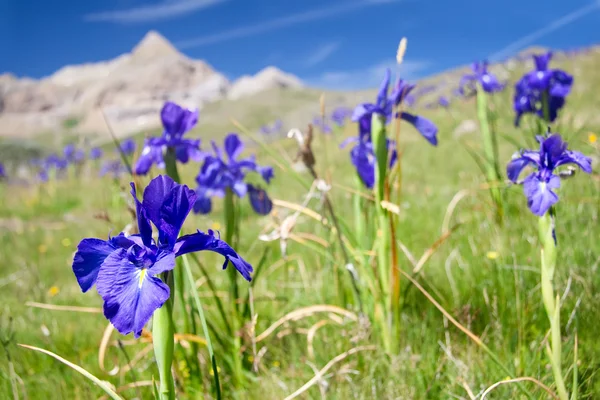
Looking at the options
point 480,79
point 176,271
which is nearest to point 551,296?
point 176,271

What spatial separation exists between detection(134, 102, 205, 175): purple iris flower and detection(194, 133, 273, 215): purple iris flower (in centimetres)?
12

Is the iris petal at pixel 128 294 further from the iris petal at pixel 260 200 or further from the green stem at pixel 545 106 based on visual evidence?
the green stem at pixel 545 106

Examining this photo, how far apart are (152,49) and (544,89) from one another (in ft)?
626

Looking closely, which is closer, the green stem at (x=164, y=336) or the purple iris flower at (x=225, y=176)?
the green stem at (x=164, y=336)

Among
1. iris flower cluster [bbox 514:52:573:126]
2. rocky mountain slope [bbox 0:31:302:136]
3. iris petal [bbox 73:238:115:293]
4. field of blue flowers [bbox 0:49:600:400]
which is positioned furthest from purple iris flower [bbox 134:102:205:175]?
rocky mountain slope [bbox 0:31:302:136]

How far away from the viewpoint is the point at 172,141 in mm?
1999

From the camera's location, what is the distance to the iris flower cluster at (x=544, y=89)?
3.23 m

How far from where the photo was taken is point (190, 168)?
1145 centimetres

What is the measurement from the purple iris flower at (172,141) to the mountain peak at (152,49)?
7227 inches

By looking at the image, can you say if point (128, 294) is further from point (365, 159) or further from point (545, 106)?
point (545, 106)

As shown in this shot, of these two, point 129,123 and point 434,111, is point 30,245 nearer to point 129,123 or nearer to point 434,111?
point 434,111

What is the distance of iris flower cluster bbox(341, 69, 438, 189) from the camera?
1.92 meters

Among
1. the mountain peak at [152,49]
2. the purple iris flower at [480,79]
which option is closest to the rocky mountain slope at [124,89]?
the mountain peak at [152,49]

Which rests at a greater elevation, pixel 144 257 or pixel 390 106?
pixel 390 106
